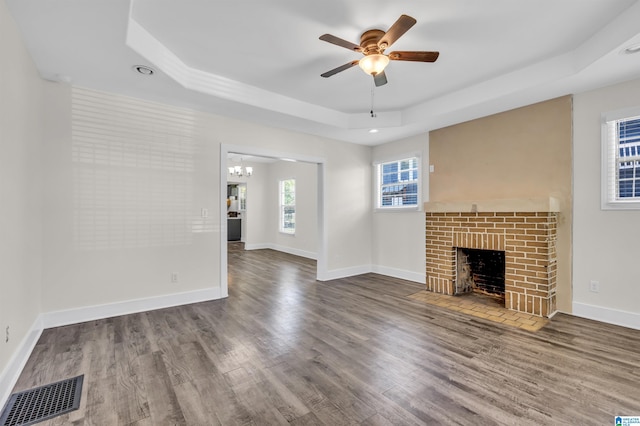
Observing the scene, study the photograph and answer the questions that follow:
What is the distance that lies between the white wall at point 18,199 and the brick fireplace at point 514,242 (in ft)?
15.5

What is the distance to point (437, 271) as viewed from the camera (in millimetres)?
4535

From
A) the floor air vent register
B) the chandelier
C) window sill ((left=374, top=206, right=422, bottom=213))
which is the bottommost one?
the floor air vent register

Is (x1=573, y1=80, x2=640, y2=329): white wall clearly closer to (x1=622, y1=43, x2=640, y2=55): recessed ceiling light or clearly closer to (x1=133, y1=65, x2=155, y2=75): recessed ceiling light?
(x1=622, y1=43, x2=640, y2=55): recessed ceiling light

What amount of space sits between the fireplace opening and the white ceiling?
6.88ft

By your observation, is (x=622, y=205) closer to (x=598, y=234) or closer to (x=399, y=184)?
(x=598, y=234)

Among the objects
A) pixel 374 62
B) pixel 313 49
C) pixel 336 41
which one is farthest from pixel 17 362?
pixel 374 62

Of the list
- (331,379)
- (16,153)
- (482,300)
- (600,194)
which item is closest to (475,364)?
(331,379)

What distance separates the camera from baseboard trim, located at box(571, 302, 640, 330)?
307 cm

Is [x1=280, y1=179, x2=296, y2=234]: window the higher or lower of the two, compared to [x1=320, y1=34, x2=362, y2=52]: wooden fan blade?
lower

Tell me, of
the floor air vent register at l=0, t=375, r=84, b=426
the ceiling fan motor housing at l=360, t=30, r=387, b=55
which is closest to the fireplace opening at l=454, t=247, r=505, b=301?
the ceiling fan motor housing at l=360, t=30, r=387, b=55

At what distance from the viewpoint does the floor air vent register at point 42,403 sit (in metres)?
1.77

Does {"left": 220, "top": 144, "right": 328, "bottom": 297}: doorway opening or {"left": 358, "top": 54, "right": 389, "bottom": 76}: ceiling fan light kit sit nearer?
{"left": 358, "top": 54, "right": 389, "bottom": 76}: ceiling fan light kit

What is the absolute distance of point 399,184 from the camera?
5.61m

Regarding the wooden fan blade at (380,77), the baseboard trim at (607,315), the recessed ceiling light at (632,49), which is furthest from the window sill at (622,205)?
the wooden fan blade at (380,77)
